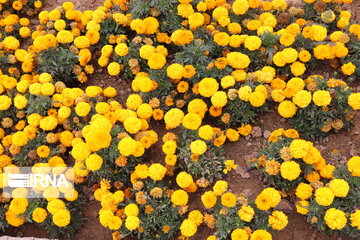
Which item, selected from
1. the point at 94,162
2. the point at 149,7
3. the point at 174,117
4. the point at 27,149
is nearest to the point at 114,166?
the point at 94,162

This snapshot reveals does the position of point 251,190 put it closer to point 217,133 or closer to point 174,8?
point 217,133

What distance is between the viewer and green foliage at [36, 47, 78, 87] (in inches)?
248

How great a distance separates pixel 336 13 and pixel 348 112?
206 cm

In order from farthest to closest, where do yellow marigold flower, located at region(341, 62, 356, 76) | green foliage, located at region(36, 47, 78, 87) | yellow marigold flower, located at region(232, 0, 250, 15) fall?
1. green foliage, located at region(36, 47, 78, 87)
2. yellow marigold flower, located at region(232, 0, 250, 15)
3. yellow marigold flower, located at region(341, 62, 356, 76)

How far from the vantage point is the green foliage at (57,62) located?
629cm

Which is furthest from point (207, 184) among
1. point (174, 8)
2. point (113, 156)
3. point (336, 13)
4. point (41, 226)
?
point (336, 13)

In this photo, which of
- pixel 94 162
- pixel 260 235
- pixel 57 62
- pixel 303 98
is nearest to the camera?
pixel 260 235

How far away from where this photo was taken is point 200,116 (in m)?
5.40

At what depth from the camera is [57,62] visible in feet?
20.7

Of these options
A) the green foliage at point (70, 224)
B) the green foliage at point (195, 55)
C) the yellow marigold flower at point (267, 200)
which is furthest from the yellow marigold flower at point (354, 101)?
the green foliage at point (70, 224)

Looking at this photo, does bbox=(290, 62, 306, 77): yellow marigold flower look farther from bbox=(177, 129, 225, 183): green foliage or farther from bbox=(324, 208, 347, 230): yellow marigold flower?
bbox=(324, 208, 347, 230): yellow marigold flower

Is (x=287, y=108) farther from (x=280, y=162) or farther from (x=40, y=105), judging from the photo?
(x=40, y=105)

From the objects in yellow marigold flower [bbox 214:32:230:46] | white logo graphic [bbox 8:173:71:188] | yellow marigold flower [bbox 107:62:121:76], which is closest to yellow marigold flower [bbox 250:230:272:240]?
white logo graphic [bbox 8:173:71:188]

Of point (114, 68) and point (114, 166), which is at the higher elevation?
point (114, 68)
